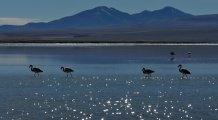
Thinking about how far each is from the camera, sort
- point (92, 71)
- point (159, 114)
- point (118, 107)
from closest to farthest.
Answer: point (159, 114) < point (118, 107) < point (92, 71)

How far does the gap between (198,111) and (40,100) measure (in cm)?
566

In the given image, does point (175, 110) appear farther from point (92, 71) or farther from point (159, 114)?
point (92, 71)

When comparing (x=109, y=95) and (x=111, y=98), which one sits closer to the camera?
(x=111, y=98)

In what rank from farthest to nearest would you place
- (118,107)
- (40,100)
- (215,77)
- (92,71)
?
1. (92,71)
2. (215,77)
3. (40,100)
4. (118,107)

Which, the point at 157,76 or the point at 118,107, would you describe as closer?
the point at 118,107

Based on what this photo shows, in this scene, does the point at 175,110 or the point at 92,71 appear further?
the point at 92,71

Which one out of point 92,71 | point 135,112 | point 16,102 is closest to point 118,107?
point 135,112

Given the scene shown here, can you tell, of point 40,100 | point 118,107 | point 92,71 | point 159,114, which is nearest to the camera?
point 159,114

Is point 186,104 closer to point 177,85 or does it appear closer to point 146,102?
point 146,102

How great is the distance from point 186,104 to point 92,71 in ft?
43.7

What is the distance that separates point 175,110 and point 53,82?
9.37 meters

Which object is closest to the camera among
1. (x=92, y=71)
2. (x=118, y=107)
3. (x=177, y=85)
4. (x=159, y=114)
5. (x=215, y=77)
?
(x=159, y=114)

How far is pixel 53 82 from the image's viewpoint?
25406mm

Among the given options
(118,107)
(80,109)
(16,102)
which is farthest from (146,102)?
(16,102)
